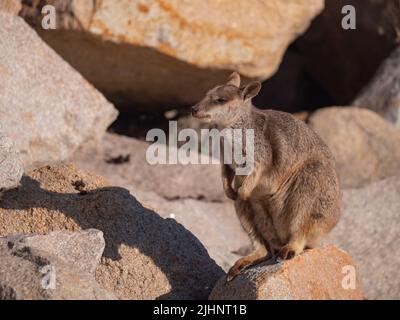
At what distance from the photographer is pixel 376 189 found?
13258mm

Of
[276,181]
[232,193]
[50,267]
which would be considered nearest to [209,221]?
[232,193]

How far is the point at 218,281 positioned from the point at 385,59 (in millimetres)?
8058

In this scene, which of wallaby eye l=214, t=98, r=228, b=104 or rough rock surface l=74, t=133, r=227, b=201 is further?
rough rock surface l=74, t=133, r=227, b=201

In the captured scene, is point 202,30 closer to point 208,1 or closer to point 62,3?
point 208,1

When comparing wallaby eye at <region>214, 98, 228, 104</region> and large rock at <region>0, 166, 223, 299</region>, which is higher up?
wallaby eye at <region>214, 98, 228, 104</region>

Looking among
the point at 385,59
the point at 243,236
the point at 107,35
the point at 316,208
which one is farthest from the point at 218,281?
the point at 385,59

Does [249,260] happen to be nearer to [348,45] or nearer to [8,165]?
[8,165]

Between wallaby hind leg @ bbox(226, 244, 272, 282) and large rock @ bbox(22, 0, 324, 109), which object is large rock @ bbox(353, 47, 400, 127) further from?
wallaby hind leg @ bbox(226, 244, 272, 282)

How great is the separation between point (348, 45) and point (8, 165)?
8.81 m

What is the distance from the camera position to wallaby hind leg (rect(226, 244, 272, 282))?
8570mm

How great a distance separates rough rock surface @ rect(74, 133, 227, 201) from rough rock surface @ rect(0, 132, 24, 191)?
337 cm

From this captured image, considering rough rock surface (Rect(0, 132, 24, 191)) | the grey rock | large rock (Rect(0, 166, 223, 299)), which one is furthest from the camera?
rough rock surface (Rect(0, 132, 24, 191))

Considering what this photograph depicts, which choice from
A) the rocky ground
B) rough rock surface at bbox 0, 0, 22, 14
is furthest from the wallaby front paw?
rough rock surface at bbox 0, 0, 22, 14

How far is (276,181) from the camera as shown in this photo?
29.9 feet
